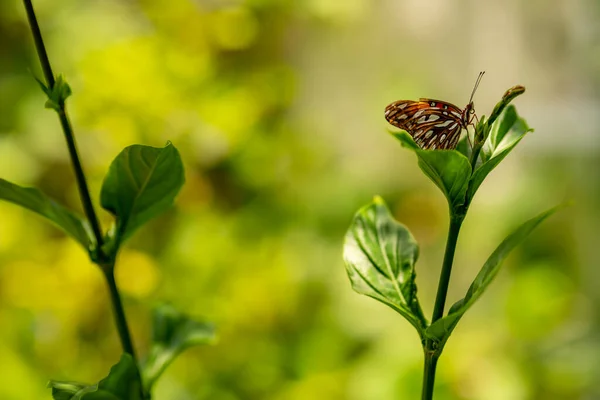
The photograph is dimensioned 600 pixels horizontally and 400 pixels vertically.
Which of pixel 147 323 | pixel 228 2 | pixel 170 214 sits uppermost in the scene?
pixel 228 2

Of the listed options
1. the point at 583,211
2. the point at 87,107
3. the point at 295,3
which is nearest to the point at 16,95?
the point at 87,107

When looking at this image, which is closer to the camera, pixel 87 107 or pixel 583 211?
pixel 87 107

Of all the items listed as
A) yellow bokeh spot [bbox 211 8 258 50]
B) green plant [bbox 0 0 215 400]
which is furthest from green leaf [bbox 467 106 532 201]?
yellow bokeh spot [bbox 211 8 258 50]

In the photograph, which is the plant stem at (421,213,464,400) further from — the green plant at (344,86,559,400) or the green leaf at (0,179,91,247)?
the green leaf at (0,179,91,247)

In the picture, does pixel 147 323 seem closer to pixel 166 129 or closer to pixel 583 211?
pixel 166 129

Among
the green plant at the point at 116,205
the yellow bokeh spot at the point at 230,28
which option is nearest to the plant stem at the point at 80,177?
the green plant at the point at 116,205

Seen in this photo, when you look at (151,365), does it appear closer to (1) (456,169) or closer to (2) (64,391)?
(2) (64,391)

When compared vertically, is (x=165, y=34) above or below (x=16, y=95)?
above

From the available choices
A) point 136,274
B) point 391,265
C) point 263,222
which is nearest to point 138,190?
point 391,265
